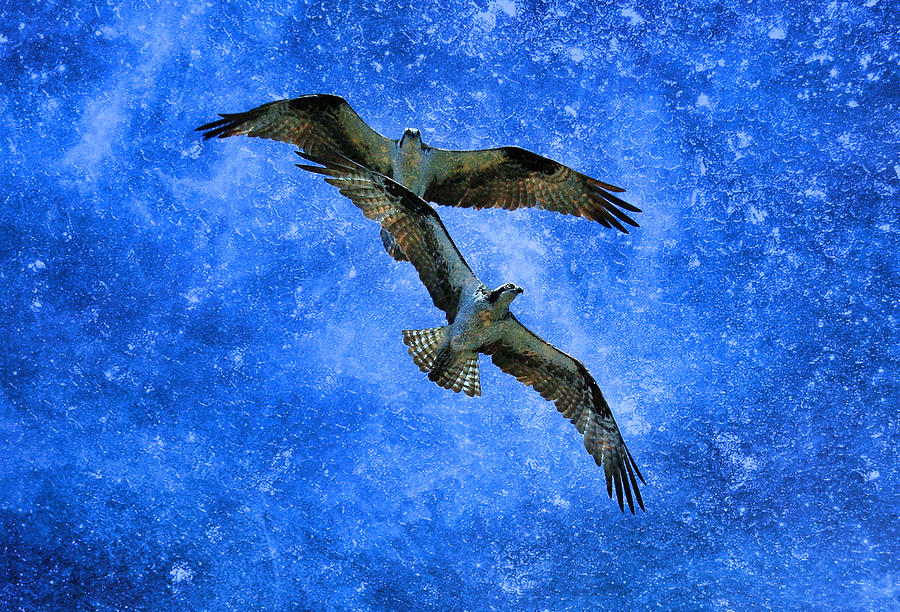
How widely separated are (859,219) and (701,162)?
3.01 meters

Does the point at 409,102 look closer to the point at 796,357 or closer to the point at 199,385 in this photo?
the point at 199,385

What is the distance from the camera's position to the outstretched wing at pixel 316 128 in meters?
17.7

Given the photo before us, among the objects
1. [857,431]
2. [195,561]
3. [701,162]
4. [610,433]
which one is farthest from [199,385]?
[857,431]

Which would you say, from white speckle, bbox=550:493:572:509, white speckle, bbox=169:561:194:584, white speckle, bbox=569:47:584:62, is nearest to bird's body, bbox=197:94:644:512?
white speckle, bbox=550:493:572:509

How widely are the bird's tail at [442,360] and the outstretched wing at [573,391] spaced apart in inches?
14.3

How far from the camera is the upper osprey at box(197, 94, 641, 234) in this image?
17797 millimetres

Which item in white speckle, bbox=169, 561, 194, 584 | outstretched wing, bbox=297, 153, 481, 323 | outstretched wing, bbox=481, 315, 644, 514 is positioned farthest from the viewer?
white speckle, bbox=169, 561, 194, 584

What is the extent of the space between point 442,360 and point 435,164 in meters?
3.00

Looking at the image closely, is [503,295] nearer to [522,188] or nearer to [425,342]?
[425,342]

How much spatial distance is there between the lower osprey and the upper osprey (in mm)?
787

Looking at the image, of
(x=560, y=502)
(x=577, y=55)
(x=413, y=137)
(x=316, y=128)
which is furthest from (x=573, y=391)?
(x=577, y=55)

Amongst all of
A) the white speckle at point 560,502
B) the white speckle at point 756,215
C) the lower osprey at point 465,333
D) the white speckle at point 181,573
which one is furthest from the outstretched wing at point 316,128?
the white speckle at point 181,573

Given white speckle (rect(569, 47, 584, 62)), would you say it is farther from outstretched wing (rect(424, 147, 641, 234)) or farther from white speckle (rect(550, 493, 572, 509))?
white speckle (rect(550, 493, 572, 509))

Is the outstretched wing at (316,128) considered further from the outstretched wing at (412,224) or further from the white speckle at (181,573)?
the white speckle at (181,573)
